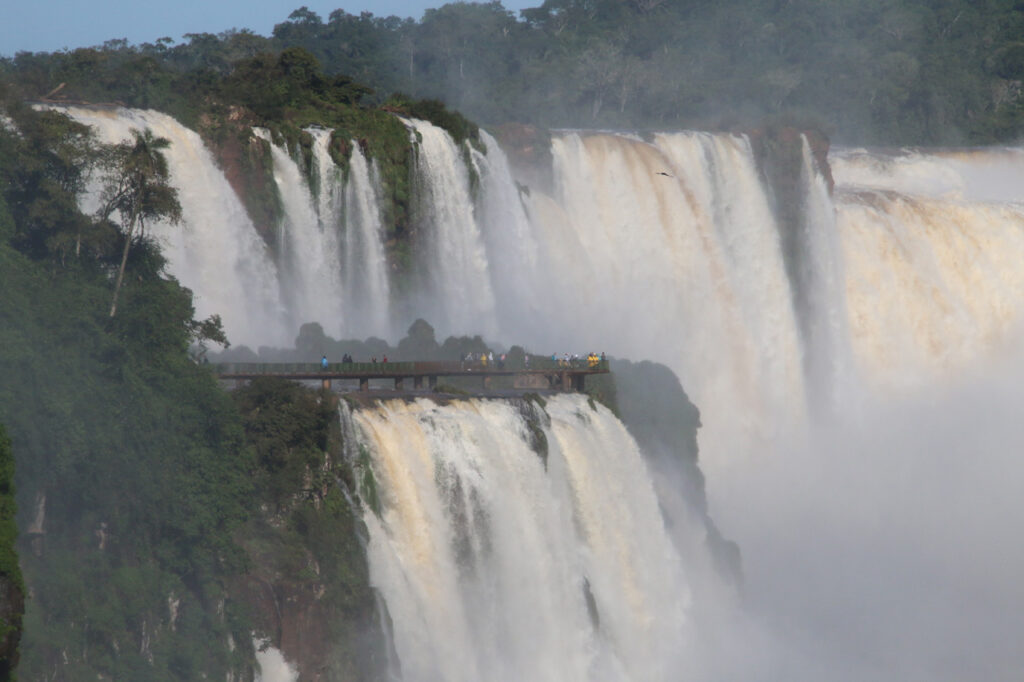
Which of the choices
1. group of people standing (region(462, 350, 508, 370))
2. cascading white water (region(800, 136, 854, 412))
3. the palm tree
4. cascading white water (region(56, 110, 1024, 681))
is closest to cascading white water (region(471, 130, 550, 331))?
cascading white water (region(56, 110, 1024, 681))

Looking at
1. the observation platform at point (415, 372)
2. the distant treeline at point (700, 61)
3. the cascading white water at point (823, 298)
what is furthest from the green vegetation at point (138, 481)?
the distant treeline at point (700, 61)

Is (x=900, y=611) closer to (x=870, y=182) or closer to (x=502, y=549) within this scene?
(x=502, y=549)

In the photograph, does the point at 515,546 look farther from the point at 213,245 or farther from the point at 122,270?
the point at 213,245

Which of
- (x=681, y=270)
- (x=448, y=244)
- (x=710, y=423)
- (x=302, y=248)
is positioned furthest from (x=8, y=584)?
(x=681, y=270)

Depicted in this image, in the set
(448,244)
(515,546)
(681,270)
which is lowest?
(515,546)

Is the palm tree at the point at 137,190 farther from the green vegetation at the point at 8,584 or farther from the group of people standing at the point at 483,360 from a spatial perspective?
the green vegetation at the point at 8,584
